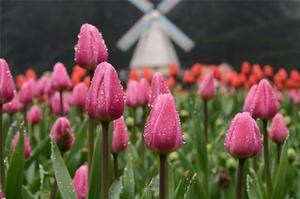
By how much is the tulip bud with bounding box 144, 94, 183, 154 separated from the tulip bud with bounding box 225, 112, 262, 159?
0.66 ft

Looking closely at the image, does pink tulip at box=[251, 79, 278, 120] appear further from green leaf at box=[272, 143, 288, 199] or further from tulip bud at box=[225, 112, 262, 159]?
tulip bud at box=[225, 112, 262, 159]

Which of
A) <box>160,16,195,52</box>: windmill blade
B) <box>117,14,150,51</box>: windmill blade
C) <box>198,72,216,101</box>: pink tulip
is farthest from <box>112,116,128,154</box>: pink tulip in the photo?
<box>160,16,195,52</box>: windmill blade

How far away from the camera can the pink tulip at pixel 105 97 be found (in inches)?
53.2

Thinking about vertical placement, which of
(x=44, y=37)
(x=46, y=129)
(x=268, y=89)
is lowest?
(x=46, y=129)

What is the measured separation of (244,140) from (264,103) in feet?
1.62

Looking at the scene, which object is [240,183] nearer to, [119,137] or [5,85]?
[119,137]

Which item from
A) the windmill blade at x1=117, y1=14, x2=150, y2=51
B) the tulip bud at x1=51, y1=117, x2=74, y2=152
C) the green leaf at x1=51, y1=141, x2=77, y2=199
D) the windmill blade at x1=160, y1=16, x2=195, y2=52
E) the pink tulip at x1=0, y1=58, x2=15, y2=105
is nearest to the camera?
the green leaf at x1=51, y1=141, x2=77, y2=199

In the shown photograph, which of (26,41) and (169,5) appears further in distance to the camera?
Answer: (26,41)

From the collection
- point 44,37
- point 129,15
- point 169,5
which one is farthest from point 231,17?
point 44,37

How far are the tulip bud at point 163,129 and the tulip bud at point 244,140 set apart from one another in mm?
202

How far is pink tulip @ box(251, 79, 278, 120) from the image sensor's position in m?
1.96

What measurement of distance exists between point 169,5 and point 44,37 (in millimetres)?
10100

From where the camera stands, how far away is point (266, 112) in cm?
197

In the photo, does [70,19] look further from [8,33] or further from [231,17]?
[231,17]
